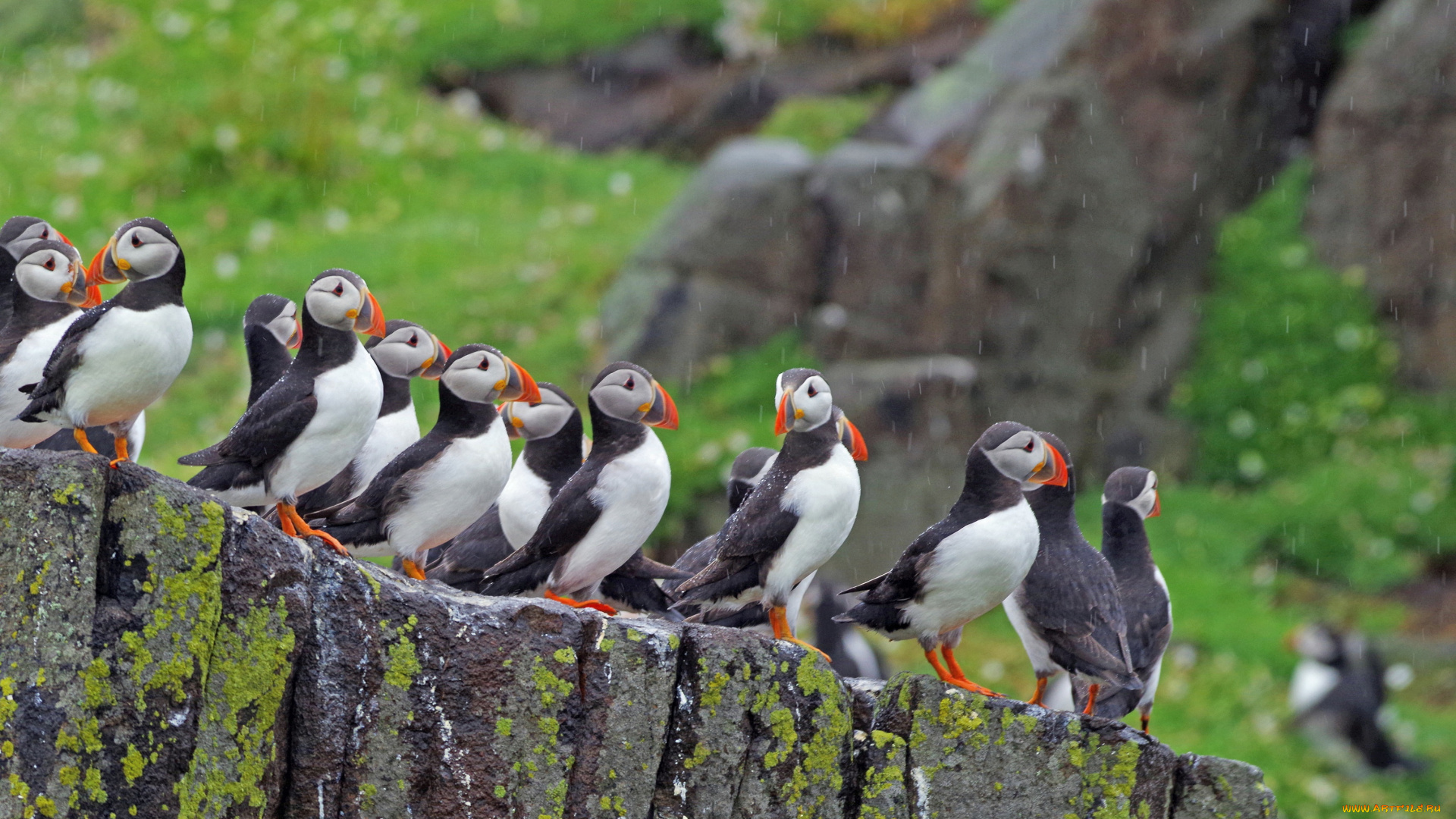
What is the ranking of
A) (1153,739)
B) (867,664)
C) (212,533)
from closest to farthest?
(212,533) < (1153,739) < (867,664)

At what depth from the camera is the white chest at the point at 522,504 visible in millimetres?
5602

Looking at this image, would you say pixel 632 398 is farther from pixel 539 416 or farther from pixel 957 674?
pixel 957 674

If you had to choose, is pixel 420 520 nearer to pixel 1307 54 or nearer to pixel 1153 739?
pixel 1153 739

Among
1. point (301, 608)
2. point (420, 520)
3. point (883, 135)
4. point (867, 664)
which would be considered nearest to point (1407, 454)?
point (883, 135)

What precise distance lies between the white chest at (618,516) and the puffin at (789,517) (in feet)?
0.75

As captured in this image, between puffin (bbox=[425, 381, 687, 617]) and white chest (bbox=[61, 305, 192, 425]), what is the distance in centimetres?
156

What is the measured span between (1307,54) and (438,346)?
34.9ft

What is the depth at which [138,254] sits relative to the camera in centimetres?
417

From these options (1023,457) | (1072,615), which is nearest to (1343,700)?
(1072,615)

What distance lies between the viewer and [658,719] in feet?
13.7

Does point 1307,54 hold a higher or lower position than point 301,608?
lower

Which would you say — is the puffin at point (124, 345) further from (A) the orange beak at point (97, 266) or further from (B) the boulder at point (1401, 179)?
(B) the boulder at point (1401, 179)

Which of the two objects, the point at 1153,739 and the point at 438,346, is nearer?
the point at 1153,739

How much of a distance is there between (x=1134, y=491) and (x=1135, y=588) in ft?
1.22
